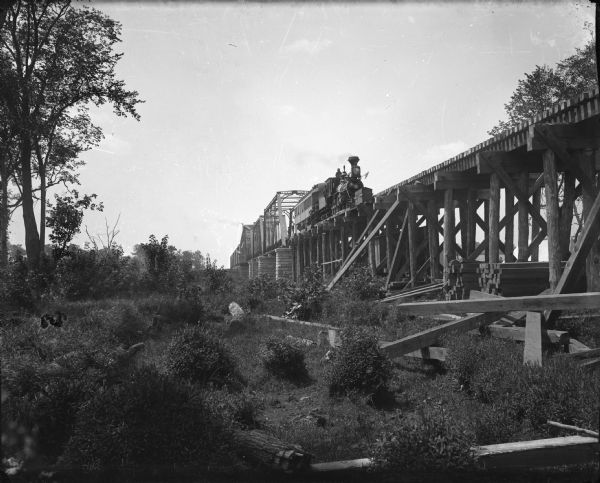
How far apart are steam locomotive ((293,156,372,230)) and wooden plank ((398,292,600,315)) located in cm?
975

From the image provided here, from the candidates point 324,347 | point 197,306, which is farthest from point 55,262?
point 324,347

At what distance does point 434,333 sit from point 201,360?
373 centimetres

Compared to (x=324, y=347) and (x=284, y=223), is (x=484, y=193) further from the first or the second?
(x=284, y=223)

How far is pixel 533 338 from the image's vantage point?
6.04 meters

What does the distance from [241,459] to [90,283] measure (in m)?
11.4

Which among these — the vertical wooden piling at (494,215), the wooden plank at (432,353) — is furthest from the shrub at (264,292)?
the wooden plank at (432,353)

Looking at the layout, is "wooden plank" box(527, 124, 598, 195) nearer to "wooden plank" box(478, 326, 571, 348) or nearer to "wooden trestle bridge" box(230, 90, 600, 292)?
"wooden trestle bridge" box(230, 90, 600, 292)

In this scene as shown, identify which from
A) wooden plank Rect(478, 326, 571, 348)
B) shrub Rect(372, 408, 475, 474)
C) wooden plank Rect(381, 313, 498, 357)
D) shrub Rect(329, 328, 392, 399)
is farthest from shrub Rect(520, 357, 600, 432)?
shrub Rect(329, 328, 392, 399)

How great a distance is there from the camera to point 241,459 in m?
4.44

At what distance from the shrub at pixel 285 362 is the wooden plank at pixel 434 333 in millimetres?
1624

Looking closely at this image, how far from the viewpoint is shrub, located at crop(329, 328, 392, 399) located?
6637 mm

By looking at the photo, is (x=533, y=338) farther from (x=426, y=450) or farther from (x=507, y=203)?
(x=507, y=203)

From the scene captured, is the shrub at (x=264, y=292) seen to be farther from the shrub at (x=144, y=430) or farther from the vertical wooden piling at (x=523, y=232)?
the shrub at (x=144, y=430)

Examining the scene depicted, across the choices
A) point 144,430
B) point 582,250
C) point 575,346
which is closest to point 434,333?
point 575,346
